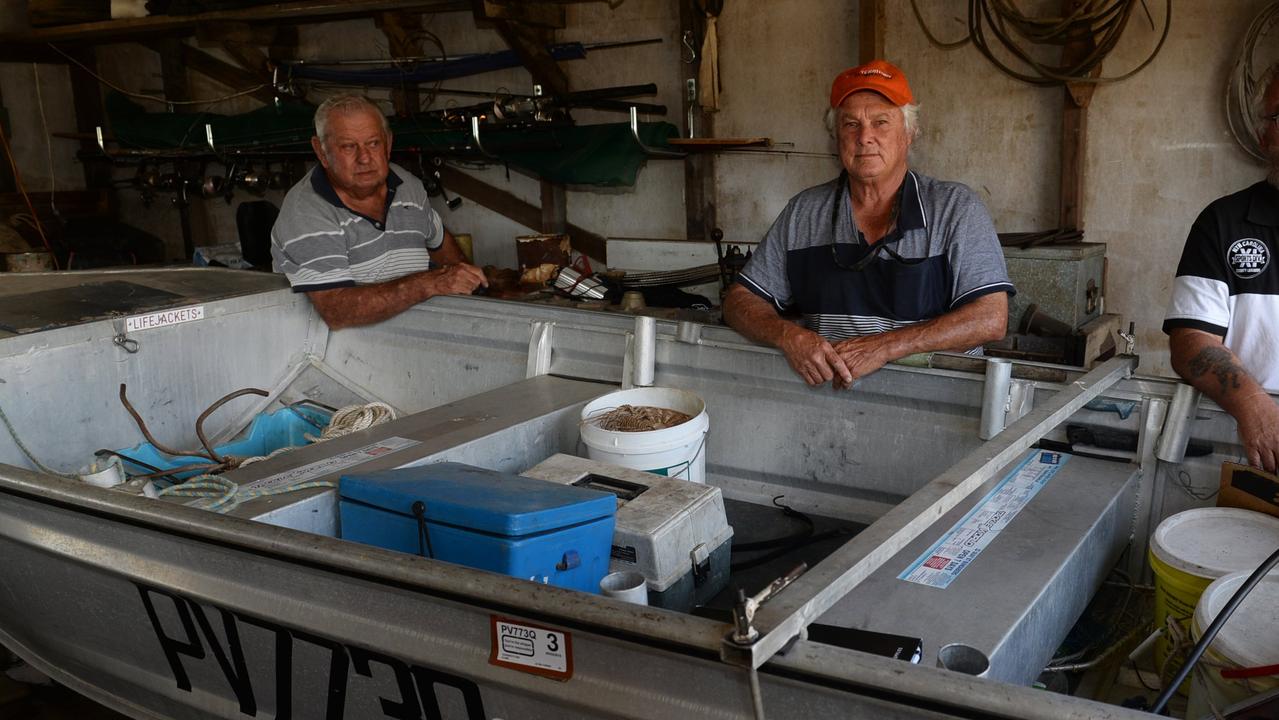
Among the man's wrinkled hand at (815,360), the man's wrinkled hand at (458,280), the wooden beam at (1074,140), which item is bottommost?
the man's wrinkled hand at (815,360)

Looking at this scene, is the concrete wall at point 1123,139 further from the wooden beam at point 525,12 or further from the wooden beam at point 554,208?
the wooden beam at point 554,208

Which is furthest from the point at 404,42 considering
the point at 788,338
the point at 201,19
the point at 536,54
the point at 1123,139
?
the point at 788,338

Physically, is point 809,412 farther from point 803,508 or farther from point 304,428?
point 304,428

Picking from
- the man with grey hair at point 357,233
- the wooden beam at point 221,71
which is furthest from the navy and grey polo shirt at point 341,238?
the wooden beam at point 221,71

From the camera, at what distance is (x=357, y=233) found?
10.9 ft

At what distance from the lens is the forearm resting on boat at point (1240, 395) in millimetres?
1818

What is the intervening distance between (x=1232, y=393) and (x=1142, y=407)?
0.16 m

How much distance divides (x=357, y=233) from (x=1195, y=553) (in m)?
2.61

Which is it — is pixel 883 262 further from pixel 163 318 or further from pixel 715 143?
pixel 715 143

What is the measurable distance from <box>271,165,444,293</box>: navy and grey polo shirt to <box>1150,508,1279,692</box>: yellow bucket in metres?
2.41

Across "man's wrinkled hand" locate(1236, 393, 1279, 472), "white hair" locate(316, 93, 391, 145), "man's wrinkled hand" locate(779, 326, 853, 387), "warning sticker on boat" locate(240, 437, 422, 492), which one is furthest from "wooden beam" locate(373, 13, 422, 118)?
"man's wrinkled hand" locate(1236, 393, 1279, 472)

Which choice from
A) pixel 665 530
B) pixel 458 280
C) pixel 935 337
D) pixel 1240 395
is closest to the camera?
pixel 665 530

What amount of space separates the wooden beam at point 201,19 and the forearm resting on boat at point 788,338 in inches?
131

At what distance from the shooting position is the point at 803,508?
2365 millimetres
